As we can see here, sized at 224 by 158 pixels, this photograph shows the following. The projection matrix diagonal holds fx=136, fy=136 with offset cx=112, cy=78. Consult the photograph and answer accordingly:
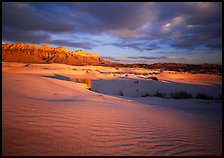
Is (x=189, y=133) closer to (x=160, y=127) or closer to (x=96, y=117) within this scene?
(x=160, y=127)

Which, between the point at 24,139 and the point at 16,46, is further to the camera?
the point at 16,46

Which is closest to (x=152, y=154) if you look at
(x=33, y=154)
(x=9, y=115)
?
(x=33, y=154)

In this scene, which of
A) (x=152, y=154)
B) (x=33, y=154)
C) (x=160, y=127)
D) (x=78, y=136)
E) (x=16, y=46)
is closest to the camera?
(x=33, y=154)

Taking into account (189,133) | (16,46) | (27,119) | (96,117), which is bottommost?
(189,133)

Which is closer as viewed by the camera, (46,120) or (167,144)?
(167,144)

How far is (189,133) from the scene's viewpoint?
2.86 meters

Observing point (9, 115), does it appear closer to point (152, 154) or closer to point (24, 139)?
point (24, 139)

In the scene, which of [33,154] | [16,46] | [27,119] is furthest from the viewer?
[16,46]

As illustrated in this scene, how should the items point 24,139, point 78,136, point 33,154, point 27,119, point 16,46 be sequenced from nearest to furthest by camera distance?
point 33,154 → point 24,139 → point 78,136 → point 27,119 → point 16,46

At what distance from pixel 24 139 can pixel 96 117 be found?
164 cm

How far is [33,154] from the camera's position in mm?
1600

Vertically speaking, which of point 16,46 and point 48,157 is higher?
point 16,46

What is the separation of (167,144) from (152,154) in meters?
0.48

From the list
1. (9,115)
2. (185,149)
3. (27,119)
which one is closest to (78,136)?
(27,119)
